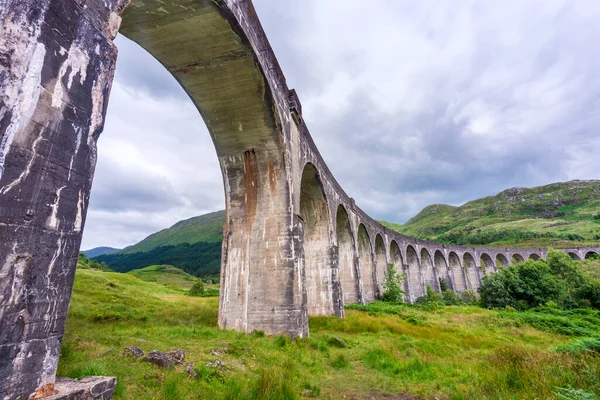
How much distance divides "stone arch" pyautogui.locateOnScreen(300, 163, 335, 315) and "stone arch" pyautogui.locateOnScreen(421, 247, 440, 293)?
26.7m

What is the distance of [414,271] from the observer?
121 ft

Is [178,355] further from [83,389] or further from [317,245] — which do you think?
[317,245]

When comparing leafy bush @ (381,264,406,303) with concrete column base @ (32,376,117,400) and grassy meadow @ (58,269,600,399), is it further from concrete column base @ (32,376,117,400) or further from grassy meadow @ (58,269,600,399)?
concrete column base @ (32,376,117,400)

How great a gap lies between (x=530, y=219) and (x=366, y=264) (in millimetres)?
107756

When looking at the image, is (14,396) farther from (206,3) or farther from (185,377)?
(206,3)

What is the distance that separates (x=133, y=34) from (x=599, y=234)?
98761 mm

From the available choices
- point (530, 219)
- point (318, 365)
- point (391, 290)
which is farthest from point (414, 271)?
point (530, 219)

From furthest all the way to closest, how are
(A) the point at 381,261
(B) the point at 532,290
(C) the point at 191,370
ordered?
(A) the point at 381,261 → (B) the point at 532,290 → (C) the point at 191,370

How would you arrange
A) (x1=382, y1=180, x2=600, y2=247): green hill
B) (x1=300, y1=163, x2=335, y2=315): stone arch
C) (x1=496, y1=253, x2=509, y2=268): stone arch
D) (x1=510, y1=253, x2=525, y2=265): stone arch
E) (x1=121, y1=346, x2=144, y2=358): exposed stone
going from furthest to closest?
(x1=382, y1=180, x2=600, y2=247): green hill < (x1=510, y1=253, x2=525, y2=265): stone arch < (x1=496, y1=253, x2=509, y2=268): stone arch < (x1=300, y1=163, x2=335, y2=315): stone arch < (x1=121, y1=346, x2=144, y2=358): exposed stone

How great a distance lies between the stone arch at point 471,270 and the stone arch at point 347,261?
1417 inches

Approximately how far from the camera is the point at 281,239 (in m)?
9.50

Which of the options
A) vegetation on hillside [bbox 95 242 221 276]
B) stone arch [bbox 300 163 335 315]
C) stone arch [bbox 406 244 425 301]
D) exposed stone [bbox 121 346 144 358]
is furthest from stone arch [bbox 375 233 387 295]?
vegetation on hillside [bbox 95 242 221 276]

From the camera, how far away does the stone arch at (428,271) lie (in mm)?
38562

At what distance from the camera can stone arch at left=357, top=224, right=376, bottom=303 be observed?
2381 centimetres
